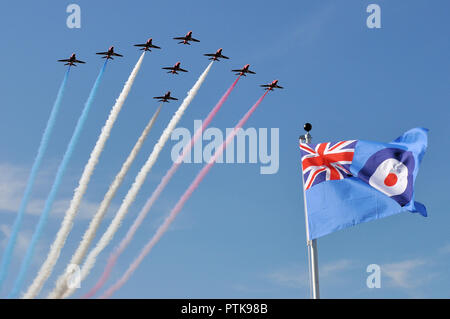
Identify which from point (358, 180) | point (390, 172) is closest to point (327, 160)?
point (358, 180)

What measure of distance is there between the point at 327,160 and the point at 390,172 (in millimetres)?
5019

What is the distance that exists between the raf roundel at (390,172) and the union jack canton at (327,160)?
4.94 feet

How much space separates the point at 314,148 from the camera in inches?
2180

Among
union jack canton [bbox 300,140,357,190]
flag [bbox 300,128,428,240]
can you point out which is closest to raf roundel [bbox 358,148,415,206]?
flag [bbox 300,128,428,240]

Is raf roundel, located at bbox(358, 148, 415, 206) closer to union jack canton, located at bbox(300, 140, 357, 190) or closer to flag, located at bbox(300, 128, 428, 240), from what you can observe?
flag, located at bbox(300, 128, 428, 240)

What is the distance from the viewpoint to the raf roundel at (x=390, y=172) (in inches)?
2101

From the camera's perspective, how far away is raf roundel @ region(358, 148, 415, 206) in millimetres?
53375

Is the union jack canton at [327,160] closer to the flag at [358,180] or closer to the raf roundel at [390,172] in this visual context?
the flag at [358,180]

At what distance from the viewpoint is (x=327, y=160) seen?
181 feet
